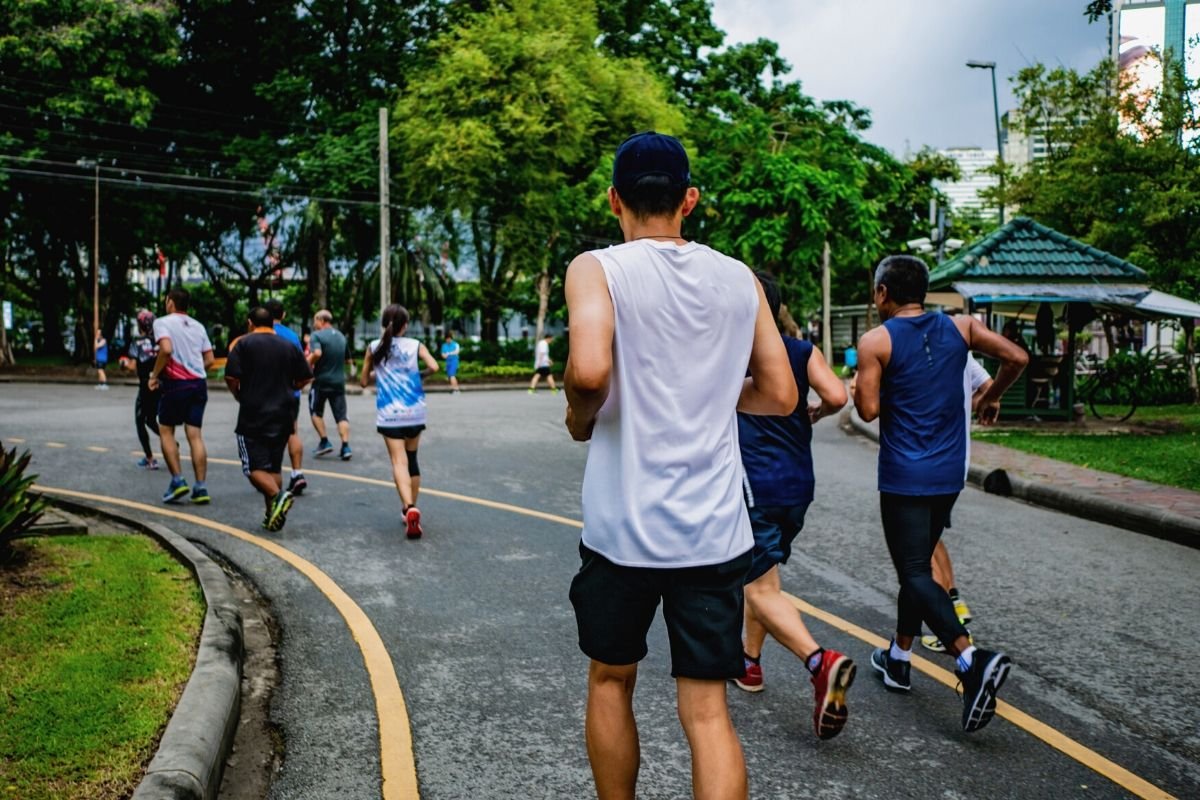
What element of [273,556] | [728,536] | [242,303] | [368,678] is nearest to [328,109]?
[273,556]

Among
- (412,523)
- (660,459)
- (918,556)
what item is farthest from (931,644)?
(412,523)

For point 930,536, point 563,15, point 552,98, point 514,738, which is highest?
point 563,15

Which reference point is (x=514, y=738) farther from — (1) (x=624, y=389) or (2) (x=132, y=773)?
(1) (x=624, y=389)

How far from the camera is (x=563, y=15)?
34.0m

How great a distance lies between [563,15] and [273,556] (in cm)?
2958

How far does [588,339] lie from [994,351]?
9.15ft

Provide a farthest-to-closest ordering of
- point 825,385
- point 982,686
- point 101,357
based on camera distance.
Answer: point 101,357, point 825,385, point 982,686

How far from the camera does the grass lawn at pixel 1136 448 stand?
11.7 metres

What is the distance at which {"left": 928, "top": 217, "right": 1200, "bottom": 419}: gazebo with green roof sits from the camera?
16719 mm

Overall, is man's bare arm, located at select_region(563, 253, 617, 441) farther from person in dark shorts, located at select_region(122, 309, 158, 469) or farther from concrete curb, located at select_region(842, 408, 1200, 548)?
person in dark shorts, located at select_region(122, 309, 158, 469)

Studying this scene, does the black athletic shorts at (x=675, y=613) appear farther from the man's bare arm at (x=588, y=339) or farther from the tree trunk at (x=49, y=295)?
the tree trunk at (x=49, y=295)

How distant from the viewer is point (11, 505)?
251 inches

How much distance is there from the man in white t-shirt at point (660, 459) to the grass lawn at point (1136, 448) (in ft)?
31.1

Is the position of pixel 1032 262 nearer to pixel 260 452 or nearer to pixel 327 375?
pixel 327 375
